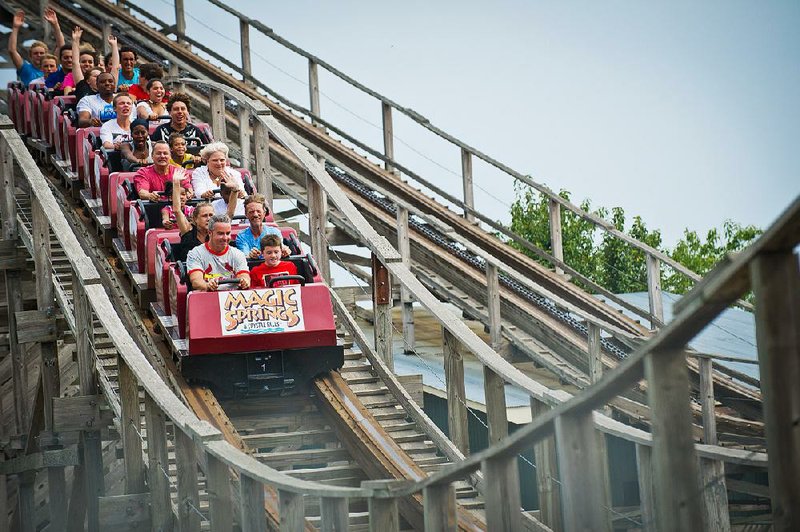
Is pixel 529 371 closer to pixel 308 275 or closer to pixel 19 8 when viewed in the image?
pixel 308 275

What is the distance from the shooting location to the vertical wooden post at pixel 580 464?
331cm

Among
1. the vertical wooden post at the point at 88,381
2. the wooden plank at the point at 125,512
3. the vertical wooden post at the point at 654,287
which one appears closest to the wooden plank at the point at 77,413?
the vertical wooden post at the point at 88,381

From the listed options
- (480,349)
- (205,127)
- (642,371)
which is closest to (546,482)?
(480,349)

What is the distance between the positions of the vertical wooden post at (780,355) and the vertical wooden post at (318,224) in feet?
22.1

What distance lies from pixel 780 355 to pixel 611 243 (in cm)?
2520

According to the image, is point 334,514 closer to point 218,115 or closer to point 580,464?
point 580,464

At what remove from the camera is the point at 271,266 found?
852 cm

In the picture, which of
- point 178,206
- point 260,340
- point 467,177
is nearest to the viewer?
point 260,340

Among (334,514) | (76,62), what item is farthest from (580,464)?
(76,62)

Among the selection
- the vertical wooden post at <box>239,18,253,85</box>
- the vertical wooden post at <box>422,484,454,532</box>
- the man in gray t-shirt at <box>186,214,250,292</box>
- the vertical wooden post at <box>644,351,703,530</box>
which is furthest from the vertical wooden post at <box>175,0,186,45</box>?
the vertical wooden post at <box>644,351,703,530</box>

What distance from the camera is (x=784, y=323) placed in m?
2.59

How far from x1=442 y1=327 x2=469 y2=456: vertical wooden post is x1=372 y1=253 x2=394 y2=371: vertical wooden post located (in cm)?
86

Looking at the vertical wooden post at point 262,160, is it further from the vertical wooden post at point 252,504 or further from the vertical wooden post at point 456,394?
the vertical wooden post at point 252,504

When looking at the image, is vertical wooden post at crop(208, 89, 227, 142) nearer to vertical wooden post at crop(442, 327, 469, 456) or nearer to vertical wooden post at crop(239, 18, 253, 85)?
vertical wooden post at crop(239, 18, 253, 85)
